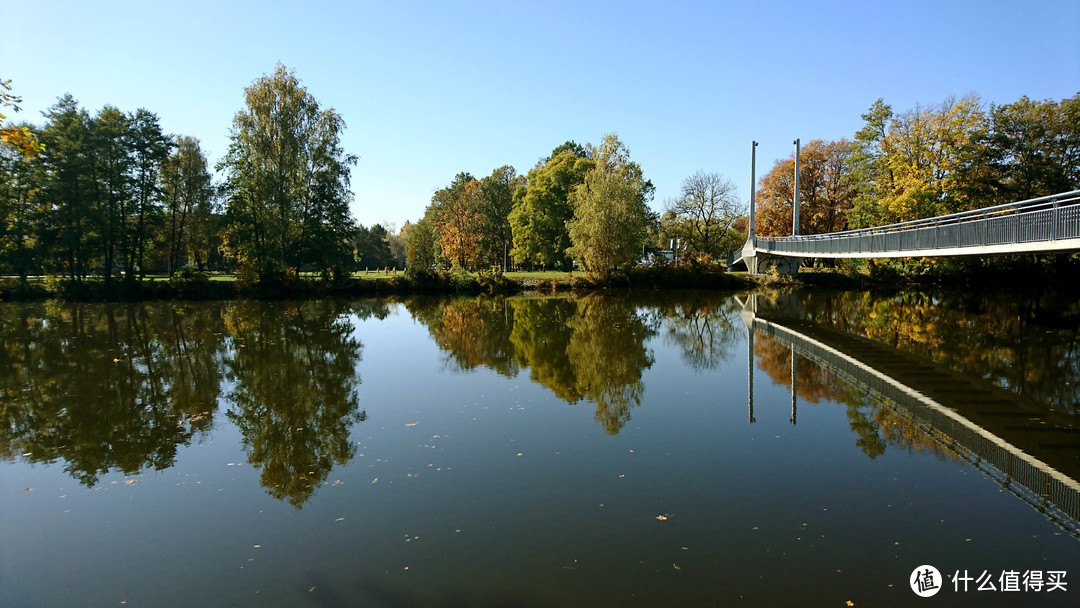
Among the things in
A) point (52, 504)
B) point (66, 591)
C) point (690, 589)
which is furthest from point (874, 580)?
point (52, 504)

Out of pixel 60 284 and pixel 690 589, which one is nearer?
pixel 690 589

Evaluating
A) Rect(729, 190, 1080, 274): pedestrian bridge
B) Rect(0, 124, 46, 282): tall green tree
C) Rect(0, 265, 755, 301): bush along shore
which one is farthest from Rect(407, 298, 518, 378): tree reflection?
Rect(0, 124, 46, 282): tall green tree

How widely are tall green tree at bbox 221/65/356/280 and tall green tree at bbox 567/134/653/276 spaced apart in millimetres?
18167

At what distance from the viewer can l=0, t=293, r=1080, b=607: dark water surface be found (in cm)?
505

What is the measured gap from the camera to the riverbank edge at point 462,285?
40906mm

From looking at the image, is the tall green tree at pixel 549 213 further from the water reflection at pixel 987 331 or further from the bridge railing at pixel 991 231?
the bridge railing at pixel 991 231

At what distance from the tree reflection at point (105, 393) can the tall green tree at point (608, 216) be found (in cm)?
2740

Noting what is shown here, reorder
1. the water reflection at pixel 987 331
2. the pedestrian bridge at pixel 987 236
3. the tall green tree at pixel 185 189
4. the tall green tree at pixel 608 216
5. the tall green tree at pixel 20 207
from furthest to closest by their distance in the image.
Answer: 1. the tall green tree at pixel 185 189
2. the tall green tree at pixel 608 216
3. the tall green tree at pixel 20 207
4. the pedestrian bridge at pixel 987 236
5. the water reflection at pixel 987 331

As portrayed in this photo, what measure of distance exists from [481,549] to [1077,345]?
2035cm

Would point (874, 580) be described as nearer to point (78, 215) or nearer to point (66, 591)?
point (66, 591)

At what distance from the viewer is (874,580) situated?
193 inches

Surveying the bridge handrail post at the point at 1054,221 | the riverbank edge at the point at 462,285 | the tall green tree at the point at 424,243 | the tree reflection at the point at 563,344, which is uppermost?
the tall green tree at the point at 424,243

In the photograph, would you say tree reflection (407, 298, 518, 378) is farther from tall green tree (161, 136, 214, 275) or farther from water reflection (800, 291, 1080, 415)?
tall green tree (161, 136, 214, 275)

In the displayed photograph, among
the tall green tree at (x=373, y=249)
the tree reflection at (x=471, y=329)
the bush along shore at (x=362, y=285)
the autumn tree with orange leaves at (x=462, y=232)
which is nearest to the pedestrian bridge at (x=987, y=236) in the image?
the bush along shore at (x=362, y=285)
